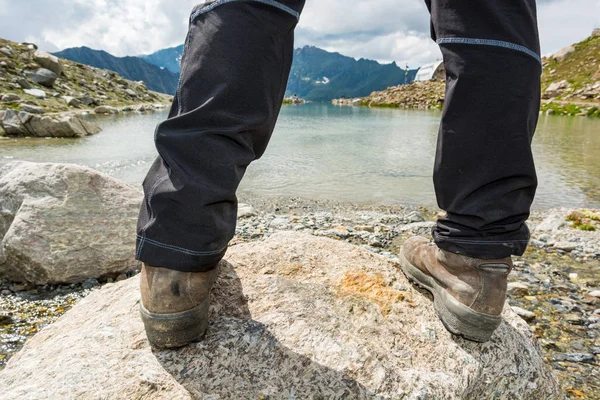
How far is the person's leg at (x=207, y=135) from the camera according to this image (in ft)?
4.49

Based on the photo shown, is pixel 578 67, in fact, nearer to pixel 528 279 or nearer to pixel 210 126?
pixel 528 279

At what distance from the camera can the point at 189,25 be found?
1.48m

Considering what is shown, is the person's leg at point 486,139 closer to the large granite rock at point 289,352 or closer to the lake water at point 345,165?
the large granite rock at point 289,352

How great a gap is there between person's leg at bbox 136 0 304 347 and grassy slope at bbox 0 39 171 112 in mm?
25297

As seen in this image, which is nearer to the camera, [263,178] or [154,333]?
[154,333]

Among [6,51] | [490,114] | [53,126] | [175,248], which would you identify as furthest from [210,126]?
[6,51]

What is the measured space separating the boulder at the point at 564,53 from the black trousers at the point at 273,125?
9257 cm

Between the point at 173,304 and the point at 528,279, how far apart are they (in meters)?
3.86

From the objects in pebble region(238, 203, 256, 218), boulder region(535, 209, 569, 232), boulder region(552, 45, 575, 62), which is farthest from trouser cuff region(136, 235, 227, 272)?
boulder region(552, 45, 575, 62)

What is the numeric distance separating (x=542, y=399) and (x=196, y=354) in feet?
5.58

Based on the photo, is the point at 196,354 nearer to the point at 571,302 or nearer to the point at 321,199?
the point at 571,302

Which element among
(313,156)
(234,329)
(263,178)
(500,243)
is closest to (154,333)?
(234,329)

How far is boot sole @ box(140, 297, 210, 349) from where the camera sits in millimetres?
1502

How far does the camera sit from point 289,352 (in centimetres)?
169
